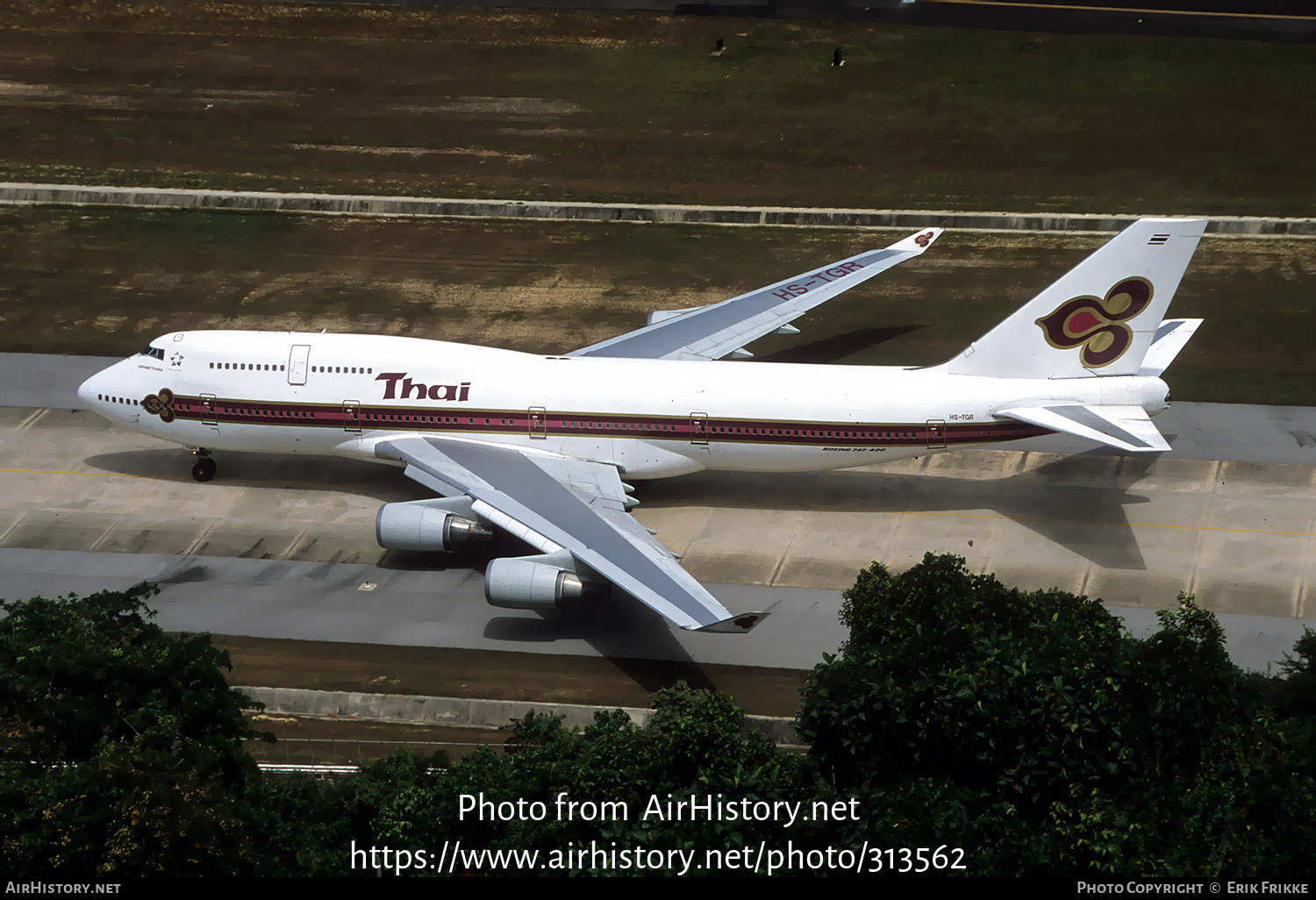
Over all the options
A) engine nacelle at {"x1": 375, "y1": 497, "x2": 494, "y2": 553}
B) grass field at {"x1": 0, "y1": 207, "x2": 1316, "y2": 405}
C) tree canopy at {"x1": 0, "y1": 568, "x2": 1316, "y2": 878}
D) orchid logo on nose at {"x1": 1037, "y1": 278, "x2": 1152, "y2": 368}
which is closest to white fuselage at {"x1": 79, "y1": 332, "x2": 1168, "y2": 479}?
orchid logo on nose at {"x1": 1037, "y1": 278, "x2": 1152, "y2": 368}

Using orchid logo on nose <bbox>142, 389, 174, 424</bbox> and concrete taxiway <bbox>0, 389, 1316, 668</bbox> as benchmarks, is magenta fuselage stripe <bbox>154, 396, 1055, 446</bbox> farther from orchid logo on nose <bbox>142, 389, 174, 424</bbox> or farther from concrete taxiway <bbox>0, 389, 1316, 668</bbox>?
concrete taxiway <bbox>0, 389, 1316, 668</bbox>

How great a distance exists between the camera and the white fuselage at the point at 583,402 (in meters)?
42.3

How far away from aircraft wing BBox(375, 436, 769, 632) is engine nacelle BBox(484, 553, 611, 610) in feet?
2.17

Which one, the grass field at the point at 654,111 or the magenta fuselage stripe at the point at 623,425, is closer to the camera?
the magenta fuselage stripe at the point at 623,425

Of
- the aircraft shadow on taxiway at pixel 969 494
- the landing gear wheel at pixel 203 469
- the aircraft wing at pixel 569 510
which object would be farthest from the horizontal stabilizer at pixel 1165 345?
the landing gear wheel at pixel 203 469

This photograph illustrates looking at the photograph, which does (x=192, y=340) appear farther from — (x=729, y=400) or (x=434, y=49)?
(x=434, y=49)

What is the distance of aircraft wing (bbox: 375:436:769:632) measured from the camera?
1388 inches

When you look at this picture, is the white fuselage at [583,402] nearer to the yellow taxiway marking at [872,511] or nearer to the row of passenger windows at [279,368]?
the row of passenger windows at [279,368]

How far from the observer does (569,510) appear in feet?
131

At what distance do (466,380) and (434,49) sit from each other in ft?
154

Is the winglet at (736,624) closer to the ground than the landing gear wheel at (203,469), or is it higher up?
closer to the ground

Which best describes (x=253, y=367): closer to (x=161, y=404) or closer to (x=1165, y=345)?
(x=161, y=404)

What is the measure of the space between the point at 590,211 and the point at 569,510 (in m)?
Result: 29.8

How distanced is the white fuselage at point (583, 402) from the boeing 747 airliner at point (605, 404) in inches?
2.3
